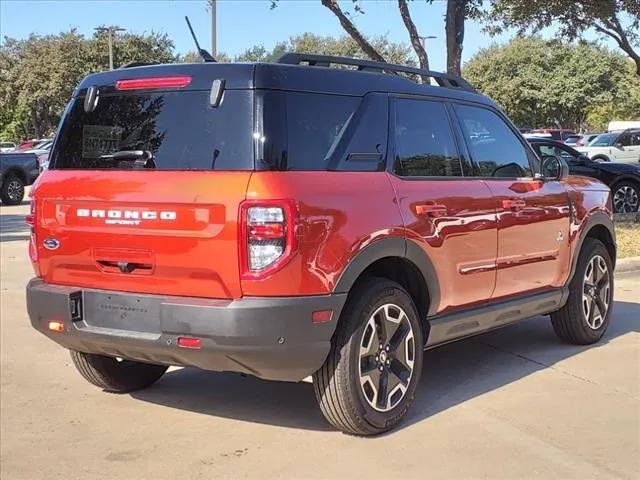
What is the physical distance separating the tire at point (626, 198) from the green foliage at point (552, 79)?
115 feet

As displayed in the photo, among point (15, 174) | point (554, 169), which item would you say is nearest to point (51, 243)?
point (554, 169)

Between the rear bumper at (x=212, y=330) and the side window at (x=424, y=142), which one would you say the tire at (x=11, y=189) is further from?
the side window at (x=424, y=142)

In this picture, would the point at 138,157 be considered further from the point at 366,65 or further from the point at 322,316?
the point at 366,65

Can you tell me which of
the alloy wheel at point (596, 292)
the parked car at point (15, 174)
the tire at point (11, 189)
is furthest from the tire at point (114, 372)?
the tire at point (11, 189)

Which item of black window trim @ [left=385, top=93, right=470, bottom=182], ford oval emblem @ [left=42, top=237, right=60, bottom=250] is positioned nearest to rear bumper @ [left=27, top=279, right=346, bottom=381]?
ford oval emblem @ [left=42, top=237, right=60, bottom=250]

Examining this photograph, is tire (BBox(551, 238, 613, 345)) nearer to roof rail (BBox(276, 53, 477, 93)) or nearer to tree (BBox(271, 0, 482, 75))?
roof rail (BBox(276, 53, 477, 93))

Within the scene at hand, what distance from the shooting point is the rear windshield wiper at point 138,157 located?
4.10m

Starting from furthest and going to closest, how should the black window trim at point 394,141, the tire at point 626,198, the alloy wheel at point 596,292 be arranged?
Result: 1. the tire at point 626,198
2. the alloy wheel at point 596,292
3. the black window trim at point 394,141

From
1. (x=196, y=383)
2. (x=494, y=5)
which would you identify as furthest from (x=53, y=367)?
(x=494, y=5)

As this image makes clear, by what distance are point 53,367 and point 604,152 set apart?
25118 mm

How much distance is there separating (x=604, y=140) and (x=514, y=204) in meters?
24.6

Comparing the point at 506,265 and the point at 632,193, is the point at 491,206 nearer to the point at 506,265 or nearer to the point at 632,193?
the point at 506,265

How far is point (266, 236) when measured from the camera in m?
3.70

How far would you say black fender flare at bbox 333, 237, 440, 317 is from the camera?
3994 mm
